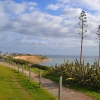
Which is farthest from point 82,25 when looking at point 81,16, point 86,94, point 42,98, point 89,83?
point 42,98

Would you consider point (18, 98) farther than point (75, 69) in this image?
No

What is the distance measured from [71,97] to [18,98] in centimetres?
272

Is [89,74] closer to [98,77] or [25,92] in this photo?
[98,77]

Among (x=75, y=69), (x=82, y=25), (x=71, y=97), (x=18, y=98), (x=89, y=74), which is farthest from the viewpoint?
(x=82, y=25)

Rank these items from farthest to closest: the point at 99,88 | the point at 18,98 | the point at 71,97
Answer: the point at 99,88 → the point at 71,97 → the point at 18,98

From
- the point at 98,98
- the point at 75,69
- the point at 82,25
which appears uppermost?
the point at 82,25

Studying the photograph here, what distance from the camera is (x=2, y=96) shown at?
40.3 ft

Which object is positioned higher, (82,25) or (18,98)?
(82,25)

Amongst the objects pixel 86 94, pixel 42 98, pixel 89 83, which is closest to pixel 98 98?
pixel 86 94

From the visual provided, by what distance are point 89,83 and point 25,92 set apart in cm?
485

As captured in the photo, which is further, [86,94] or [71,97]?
[86,94]

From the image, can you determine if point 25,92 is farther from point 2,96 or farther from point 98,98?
point 98,98

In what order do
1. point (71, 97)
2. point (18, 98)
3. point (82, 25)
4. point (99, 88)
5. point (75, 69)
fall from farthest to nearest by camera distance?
1. point (82, 25)
2. point (75, 69)
3. point (99, 88)
4. point (71, 97)
5. point (18, 98)

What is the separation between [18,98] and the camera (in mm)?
12016
